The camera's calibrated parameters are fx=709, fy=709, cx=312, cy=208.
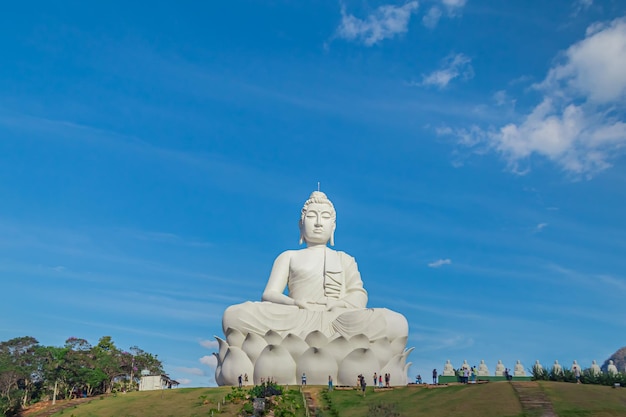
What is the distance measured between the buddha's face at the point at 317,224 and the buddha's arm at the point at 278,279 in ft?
3.76

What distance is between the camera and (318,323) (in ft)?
76.8

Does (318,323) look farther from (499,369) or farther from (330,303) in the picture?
(499,369)

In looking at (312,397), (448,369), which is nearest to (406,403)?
(312,397)

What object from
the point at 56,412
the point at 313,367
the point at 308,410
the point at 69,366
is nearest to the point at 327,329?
the point at 313,367

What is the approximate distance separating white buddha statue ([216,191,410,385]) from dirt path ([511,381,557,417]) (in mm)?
5347

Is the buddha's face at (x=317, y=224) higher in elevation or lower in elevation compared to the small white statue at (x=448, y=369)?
higher

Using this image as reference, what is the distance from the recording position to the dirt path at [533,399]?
16.3m

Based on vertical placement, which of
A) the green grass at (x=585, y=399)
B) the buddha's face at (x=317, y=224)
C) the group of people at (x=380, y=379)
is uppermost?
the buddha's face at (x=317, y=224)

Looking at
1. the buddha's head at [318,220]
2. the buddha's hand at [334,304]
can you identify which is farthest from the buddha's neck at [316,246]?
the buddha's hand at [334,304]

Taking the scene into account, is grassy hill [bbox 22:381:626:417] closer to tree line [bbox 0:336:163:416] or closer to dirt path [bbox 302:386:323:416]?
dirt path [bbox 302:386:323:416]

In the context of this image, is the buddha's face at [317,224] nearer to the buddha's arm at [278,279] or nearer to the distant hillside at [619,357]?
the buddha's arm at [278,279]

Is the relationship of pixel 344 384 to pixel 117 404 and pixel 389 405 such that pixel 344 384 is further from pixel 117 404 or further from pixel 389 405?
pixel 117 404

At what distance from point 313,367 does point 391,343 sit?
9.42 feet

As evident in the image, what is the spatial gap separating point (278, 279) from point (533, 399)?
11.3 metres
